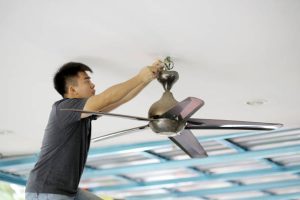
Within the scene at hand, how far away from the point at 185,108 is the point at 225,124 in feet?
1.20

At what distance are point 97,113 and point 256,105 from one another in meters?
2.47

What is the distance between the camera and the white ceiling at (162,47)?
326 centimetres

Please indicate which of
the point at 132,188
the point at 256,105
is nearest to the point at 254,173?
the point at 132,188

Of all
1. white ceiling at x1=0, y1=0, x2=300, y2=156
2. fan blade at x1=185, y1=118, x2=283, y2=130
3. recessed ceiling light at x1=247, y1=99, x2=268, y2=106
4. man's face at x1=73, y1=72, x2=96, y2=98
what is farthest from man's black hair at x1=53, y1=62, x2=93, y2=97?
recessed ceiling light at x1=247, y1=99, x2=268, y2=106

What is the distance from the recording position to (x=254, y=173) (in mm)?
7711

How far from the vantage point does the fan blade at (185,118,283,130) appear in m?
3.52

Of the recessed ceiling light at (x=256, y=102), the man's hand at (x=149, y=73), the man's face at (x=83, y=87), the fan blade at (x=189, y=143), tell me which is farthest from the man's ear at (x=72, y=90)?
the recessed ceiling light at (x=256, y=102)

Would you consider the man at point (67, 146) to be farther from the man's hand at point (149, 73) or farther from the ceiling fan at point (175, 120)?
the ceiling fan at point (175, 120)

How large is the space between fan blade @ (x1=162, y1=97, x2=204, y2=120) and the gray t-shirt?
579 mm

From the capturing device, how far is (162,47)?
3.79 m

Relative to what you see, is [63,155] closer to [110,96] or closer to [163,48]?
[110,96]

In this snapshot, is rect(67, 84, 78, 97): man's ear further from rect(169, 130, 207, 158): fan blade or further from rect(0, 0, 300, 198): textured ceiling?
rect(169, 130, 207, 158): fan blade

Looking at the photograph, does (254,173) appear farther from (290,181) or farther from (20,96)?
(20,96)

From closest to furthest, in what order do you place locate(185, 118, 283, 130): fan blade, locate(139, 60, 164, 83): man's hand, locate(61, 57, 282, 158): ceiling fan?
locate(139, 60, 164, 83): man's hand → locate(61, 57, 282, 158): ceiling fan → locate(185, 118, 283, 130): fan blade
